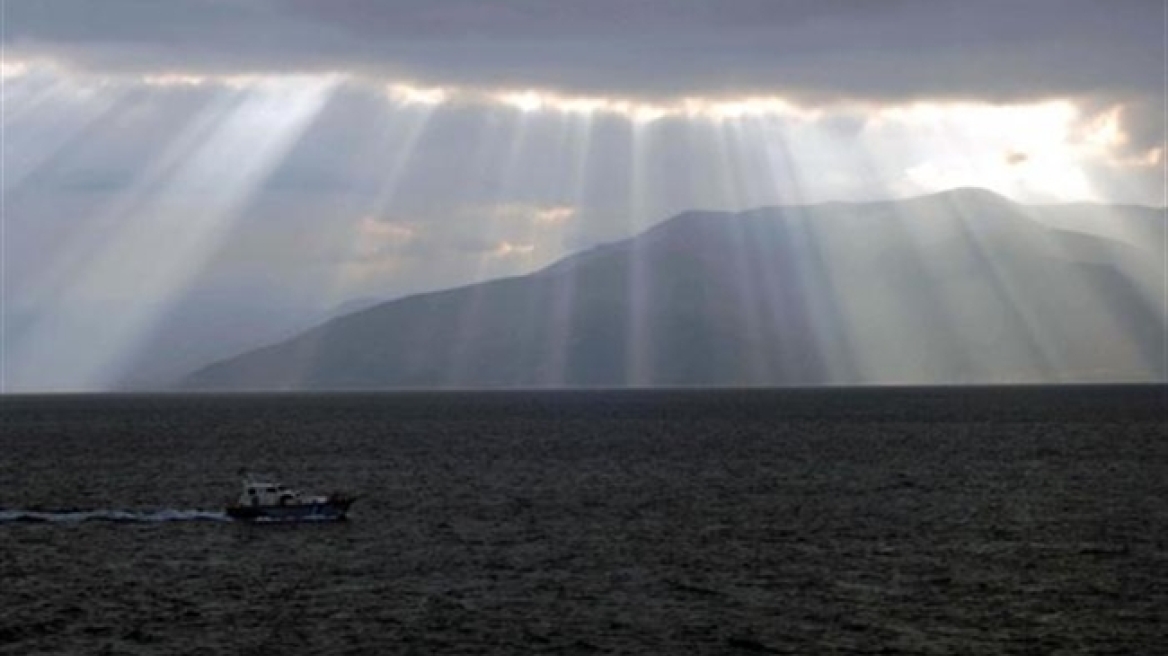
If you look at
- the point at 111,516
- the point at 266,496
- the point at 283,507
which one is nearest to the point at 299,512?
the point at 283,507

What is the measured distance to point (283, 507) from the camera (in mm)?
129500

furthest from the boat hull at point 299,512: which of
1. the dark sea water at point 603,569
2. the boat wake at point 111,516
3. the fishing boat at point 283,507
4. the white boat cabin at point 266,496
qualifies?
the boat wake at point 111,516

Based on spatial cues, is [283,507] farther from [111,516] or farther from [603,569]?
[603,569]

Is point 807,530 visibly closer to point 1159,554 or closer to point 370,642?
point 1159,554

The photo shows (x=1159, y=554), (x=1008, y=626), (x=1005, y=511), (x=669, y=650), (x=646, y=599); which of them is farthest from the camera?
(x=1005, y=511)

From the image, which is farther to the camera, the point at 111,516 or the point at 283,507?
the point at 111,516

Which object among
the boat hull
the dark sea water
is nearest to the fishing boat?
the boat hull

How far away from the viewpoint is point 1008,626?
3130 inches

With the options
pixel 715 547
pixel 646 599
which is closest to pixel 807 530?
pixel 715 547

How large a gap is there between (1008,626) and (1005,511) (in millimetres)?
57621

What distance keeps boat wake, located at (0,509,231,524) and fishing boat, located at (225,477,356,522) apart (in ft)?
7.27

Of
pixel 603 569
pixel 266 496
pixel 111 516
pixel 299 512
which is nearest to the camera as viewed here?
pixel 603 569

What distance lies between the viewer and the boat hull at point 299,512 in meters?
129

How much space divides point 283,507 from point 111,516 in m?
14.0
